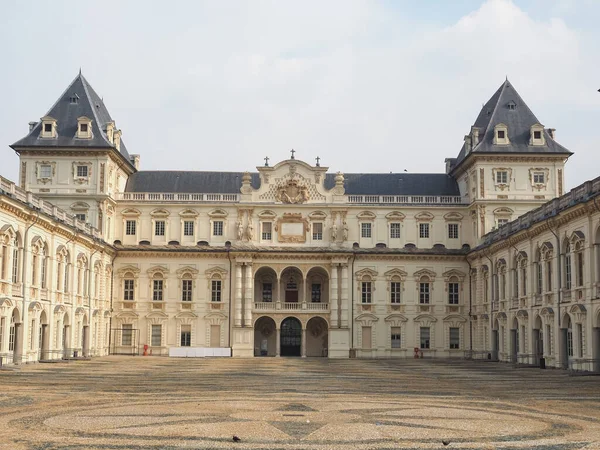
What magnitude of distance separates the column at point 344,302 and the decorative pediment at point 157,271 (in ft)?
51.6

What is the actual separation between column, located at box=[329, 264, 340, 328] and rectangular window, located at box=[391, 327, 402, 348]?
526 cm

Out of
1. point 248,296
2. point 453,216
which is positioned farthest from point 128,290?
point 453,216

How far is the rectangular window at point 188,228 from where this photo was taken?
75.5 metres

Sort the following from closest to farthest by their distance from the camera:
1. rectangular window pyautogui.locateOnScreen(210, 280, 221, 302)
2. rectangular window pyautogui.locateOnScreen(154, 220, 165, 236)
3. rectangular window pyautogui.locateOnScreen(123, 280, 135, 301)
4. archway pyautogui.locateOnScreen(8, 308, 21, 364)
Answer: archway pyautogui.locateOnScreen(8, 308, 21, 364)
rectangular window pyautogui.locateOnScreen(123, 280, 135, 301)
rectangular window pyautogui.locateOnScreen(210, 280, 221, 302)
rectangular window pyautogui.locateOnScreen(154, 220, 165, 236)

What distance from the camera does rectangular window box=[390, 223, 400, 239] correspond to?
7625 cm

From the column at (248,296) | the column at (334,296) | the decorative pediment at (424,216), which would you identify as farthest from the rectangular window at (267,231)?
the decorative pediment at (424,216)

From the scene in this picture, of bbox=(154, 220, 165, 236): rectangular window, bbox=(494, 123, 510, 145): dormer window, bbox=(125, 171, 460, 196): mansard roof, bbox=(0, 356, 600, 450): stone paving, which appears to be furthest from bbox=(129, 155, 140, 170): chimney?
bbox=(0, 356, 600, 450): stone paving

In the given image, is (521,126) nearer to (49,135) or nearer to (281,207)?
(281,207)

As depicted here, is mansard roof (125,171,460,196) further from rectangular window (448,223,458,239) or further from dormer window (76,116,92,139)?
dormer window (76,116,92,139)

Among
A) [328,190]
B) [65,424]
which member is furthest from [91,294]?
[65,424]

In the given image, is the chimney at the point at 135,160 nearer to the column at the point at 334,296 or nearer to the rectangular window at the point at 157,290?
the rectangular window at the point at 157,290

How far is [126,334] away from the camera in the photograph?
74375 millimetres

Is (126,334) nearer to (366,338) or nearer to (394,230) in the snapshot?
(366,338)

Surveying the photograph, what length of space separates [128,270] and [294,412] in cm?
5223
